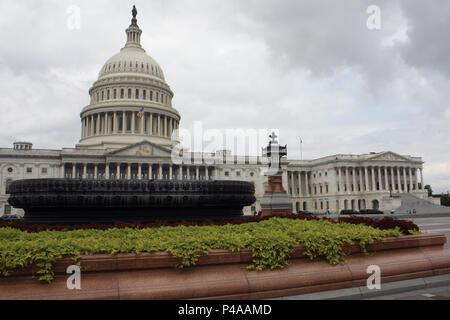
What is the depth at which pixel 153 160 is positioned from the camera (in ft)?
255

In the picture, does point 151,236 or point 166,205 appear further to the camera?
point 166,205

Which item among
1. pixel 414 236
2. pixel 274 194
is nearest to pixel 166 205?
pixel 414 236

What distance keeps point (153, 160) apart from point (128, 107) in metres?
17.6

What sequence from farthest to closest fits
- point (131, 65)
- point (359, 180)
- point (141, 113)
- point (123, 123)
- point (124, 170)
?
point (359, 180) < point (131, 65) < point (123, 123) < point (141, 113) < point (124, 170)

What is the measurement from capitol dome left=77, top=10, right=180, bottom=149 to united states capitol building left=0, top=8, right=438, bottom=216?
243 millimetres

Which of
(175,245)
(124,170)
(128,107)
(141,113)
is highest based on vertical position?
(128,107)

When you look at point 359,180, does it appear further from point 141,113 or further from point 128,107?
point 128,107

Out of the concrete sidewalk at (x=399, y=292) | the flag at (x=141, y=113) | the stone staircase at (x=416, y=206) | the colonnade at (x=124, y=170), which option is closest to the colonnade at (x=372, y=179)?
the stone staircase at (x=416, y=206)

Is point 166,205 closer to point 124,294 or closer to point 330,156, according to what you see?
point 124,294

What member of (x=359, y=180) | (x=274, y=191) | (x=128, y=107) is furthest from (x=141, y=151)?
(x=359, y=180)

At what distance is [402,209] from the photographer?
7512cm
